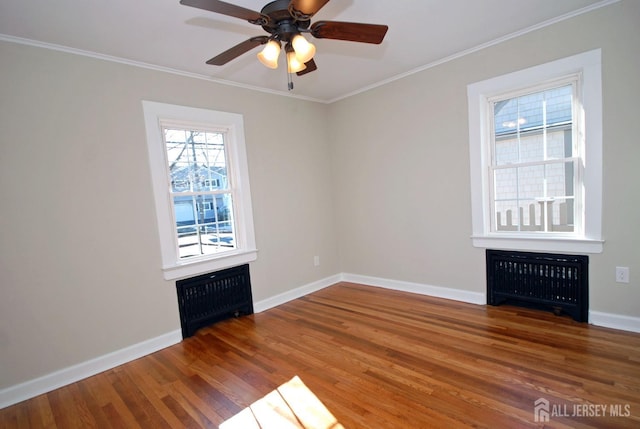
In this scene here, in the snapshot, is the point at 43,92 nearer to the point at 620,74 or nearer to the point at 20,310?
the point at 20,310

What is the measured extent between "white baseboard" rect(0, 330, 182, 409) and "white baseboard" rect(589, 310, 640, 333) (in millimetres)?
3838

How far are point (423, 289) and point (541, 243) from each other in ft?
4.47

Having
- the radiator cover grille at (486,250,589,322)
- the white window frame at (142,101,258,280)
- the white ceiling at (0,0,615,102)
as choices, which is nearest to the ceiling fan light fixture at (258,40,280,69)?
the white ceiling at (0,0,615,102)

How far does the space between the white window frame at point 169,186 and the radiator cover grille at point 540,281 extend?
268cm

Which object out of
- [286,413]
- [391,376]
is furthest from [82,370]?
[391,376]

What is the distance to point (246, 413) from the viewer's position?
197 centimetres

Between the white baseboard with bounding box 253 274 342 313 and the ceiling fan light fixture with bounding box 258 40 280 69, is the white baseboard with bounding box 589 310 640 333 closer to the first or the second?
the white baseboard with bounding box 253 274 342 313

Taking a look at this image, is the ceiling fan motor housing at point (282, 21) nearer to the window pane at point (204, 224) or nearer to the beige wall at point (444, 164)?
the window pane at point (204, 224)

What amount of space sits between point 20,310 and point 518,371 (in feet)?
11.9

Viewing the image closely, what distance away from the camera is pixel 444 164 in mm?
3469

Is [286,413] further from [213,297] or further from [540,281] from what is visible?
[540,281]

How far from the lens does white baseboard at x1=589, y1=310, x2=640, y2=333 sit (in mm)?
2531

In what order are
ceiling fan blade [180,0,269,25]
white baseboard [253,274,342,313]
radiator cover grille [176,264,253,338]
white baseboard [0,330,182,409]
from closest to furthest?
ceiling fan blade [180,0,269,25]
white baseboard [0,330,182,409]
radiator cover grille [176,264,253,338]
white baseboard [253,274,342,313]

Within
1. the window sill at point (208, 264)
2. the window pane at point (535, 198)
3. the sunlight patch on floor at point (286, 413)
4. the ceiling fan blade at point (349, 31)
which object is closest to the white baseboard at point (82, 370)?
the window sill at point (208, 264)
